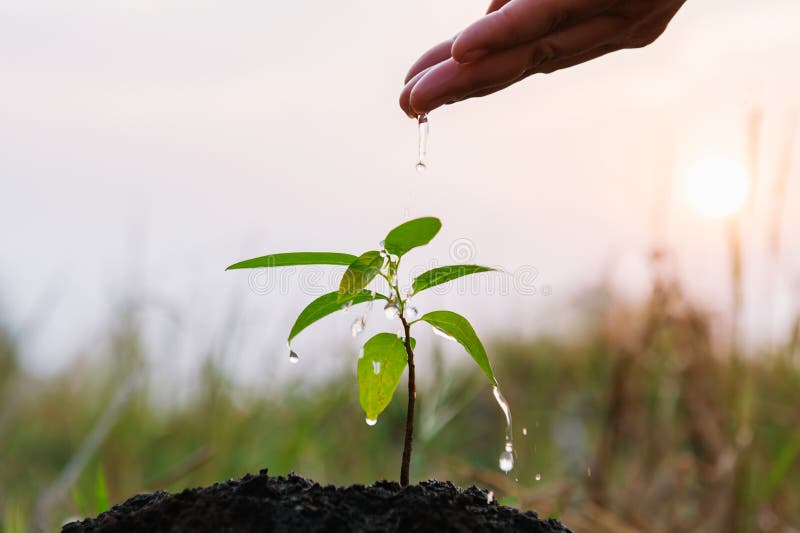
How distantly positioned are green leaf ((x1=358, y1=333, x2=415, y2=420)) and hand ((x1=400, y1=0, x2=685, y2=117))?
0.55 metres

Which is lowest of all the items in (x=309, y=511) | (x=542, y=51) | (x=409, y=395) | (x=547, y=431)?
(x=547, y=431)

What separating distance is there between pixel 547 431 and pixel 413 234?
9.54ft

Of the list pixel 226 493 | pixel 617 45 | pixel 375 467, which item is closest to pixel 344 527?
pixel 226 493

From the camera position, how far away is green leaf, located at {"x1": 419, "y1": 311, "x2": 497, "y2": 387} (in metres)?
0.90

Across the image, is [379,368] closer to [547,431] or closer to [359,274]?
[359,274]

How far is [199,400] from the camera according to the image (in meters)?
2.91

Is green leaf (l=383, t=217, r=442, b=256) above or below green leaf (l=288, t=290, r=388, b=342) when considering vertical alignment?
above

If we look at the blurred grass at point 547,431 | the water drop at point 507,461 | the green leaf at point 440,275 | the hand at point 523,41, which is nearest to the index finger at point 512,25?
the hand at point 523,41

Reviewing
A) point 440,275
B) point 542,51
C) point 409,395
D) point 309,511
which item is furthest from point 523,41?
point 309,511

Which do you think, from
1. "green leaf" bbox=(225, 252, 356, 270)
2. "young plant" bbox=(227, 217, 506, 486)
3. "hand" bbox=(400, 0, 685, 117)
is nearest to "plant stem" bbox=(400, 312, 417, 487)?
"young plant" bbox=(227, 217, 506, 486)

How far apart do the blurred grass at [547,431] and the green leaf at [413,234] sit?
0.83 metres

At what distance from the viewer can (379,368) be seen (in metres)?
0.94

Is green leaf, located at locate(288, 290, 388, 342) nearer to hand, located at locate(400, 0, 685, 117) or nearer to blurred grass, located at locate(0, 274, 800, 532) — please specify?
hand, located at locate(400, 0, 685, 117)

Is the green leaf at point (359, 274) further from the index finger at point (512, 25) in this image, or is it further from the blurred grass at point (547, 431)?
the blurred grass at point (547, 431)
